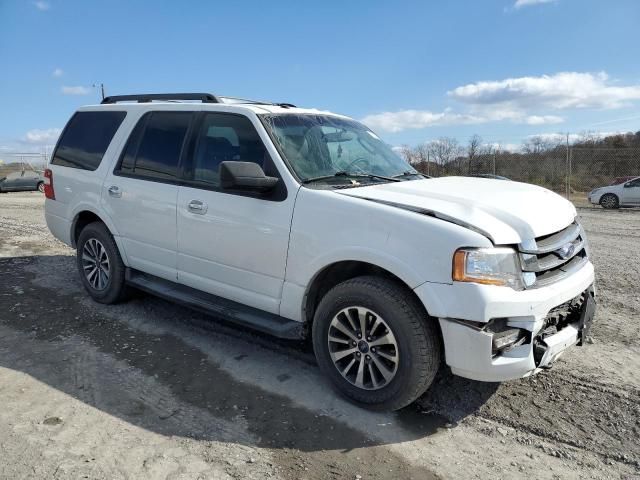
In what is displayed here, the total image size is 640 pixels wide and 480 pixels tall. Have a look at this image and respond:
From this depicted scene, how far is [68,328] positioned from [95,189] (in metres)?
1.44

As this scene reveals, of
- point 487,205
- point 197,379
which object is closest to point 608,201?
point 487,205

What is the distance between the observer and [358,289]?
333 centimetres

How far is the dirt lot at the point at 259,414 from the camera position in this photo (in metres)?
2.88

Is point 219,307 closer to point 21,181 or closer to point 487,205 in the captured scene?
point 487,205

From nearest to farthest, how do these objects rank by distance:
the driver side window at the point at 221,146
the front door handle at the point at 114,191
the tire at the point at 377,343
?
1. the tire at the point at 377,343
2. the driver side window at the point at 221,146
3. the front door handle at the point at 114,191

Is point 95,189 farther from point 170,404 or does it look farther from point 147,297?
point 170,404

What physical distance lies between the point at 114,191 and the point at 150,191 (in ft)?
2.03

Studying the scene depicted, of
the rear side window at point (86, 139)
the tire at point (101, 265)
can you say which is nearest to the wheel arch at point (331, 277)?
the tire at point (101, 265)

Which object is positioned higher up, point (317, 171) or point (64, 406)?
point (317, 171)

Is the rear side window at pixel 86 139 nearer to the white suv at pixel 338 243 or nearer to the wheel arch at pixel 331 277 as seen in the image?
the white suv at pixel 338 243

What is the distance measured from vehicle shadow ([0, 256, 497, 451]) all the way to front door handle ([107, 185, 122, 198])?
4.06 feet

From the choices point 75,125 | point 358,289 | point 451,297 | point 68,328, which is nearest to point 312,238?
point 358,289

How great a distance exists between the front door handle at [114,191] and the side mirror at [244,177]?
74.2 inches

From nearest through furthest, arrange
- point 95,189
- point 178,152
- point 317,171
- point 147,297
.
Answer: point 317,171
point 178,152
point 95,189
point 147,297
